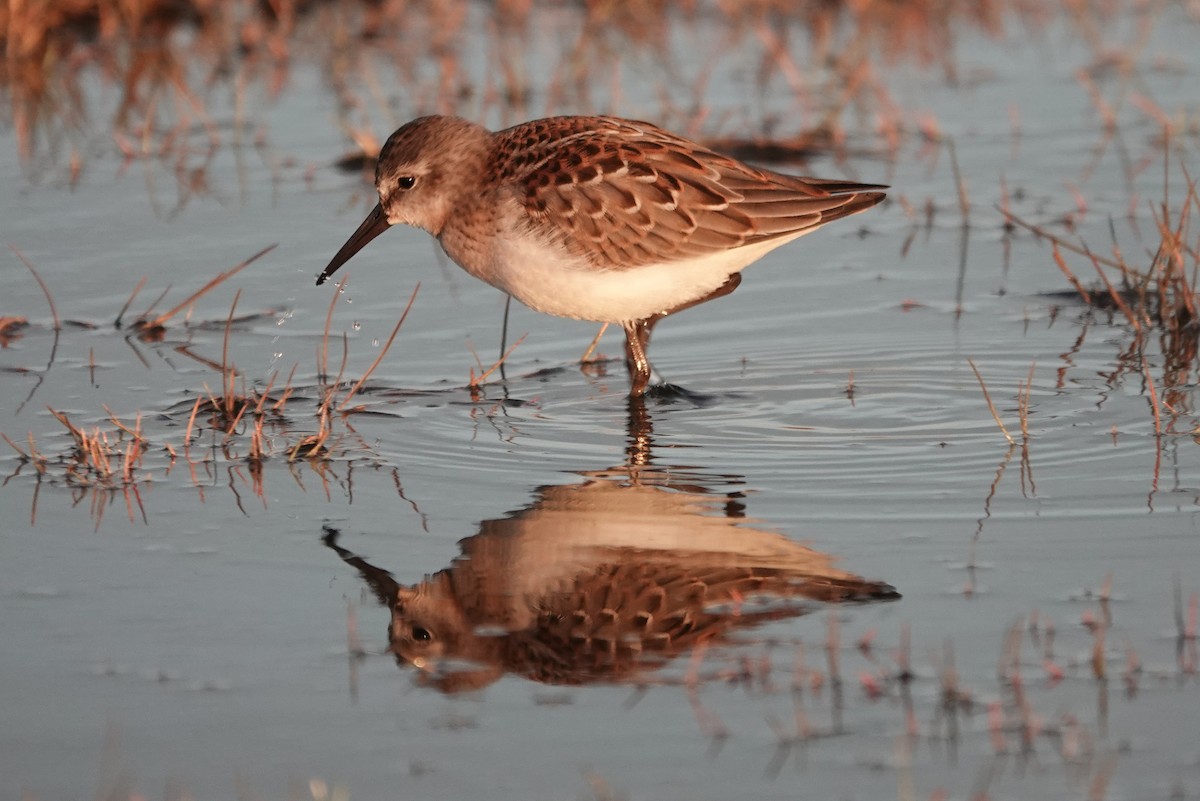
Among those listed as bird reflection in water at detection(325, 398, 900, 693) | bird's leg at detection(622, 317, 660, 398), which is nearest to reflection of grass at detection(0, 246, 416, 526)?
bird reflection in water at detection(325, 398, 900, 693)

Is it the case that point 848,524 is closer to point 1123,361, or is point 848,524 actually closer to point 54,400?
point 1123,361

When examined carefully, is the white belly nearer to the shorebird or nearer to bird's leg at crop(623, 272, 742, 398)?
the shorebird

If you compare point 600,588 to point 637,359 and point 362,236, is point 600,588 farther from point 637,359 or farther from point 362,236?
point 362,236

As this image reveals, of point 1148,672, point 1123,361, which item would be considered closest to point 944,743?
point 1148,672

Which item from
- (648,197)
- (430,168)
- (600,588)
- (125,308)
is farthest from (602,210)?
(125,308)

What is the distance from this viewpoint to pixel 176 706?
4.67 m

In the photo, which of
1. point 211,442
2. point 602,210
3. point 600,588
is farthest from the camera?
point 602,210

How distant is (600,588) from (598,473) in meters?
1.18

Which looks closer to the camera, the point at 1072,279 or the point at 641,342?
the point at 641,342

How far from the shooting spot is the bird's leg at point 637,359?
7.55 metres

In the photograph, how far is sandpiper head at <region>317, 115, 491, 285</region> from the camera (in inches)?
300

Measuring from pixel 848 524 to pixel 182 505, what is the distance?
7.45 ft

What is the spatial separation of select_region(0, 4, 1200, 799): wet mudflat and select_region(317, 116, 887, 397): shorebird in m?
0.46

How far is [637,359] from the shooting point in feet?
24.8
